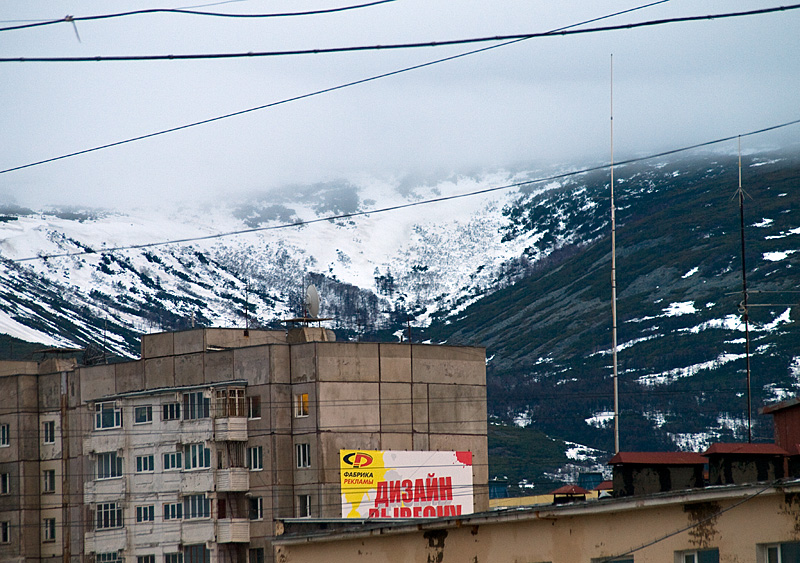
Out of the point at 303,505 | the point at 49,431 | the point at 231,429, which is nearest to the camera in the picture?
the point at 303,505

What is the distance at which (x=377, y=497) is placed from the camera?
105125mm

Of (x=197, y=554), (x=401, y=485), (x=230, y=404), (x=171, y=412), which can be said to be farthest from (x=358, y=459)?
(x=171, y=412)

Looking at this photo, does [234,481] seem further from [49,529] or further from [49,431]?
[49,431]

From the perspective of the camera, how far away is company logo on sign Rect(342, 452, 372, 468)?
10526 centimetres

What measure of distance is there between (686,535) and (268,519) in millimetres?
72512

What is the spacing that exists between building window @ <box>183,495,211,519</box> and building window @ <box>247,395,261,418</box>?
24.6 feet

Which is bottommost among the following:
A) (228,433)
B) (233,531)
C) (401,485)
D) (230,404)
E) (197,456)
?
(233,531)

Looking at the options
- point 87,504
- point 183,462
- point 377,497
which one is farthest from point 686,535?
point 87,504

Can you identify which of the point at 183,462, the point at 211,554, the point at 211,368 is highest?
the point at 211,368

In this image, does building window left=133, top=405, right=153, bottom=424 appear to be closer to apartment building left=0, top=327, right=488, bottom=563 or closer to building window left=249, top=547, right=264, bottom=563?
apartment building left=0, top=327, right=488, bottom=563

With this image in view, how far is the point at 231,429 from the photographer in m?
109

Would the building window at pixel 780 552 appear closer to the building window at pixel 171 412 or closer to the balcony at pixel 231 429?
the balcony at pixel 231 429

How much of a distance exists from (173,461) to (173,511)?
4.07 metres

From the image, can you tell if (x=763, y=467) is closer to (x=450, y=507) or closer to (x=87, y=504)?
(x=450, y=507)
